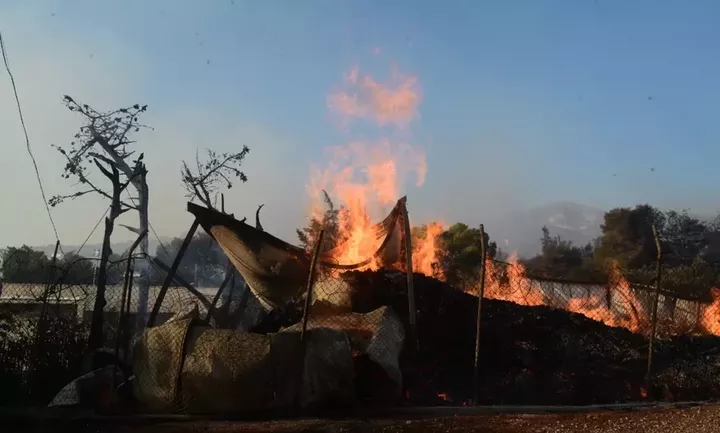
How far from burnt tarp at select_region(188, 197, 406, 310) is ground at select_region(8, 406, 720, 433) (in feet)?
12.9

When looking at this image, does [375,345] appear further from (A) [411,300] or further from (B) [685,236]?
(B) [685,236]

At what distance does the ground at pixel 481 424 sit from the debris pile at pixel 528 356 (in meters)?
1.69

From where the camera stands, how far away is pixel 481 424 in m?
6.64

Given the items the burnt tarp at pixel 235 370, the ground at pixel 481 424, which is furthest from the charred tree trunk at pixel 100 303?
the ground at pixel 481 424

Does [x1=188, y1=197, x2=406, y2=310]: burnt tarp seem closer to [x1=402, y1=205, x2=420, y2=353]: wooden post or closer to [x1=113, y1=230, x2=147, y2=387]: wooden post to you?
[x1=402, y1=205, x2=420, y2=353]: wooden post

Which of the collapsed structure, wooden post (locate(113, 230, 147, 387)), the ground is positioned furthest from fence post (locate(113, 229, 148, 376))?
the ground

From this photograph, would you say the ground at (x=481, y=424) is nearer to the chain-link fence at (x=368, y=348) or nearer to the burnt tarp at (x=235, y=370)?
the burnt tarp at (x=235, y=370)

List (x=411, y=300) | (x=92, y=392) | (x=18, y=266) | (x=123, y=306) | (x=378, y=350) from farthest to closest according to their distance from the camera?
(x=411, y=300) → (x=18, y=266) → (x=378, y=350) → (x=123, y=306) → (x=92, y=392)

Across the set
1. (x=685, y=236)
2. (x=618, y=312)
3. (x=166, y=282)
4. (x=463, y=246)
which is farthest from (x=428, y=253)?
(x=685, y=236)

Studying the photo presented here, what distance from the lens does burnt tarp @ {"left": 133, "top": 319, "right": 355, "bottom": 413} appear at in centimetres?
735

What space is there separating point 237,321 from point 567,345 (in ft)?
19.9

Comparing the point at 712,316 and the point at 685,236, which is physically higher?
the point at 685,236

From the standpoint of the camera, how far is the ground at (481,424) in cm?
633

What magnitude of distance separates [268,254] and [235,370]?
11.9ft
